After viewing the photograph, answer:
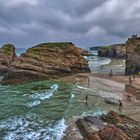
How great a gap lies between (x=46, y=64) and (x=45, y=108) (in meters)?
32.9

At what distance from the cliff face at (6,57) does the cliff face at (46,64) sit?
1550cm

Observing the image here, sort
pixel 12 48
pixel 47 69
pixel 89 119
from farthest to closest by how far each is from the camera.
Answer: pixel 12 48 < pixel 47 69 < pixel 89 119

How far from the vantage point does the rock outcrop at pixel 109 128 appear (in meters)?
19.4

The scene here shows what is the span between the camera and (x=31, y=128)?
30031mm

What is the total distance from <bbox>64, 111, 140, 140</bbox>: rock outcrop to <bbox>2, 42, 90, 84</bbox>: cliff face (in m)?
39.3

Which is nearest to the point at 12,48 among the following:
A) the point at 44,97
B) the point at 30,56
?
the point at 30,56

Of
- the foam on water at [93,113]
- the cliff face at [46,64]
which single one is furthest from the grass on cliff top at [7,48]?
the foam on water at [93,113]

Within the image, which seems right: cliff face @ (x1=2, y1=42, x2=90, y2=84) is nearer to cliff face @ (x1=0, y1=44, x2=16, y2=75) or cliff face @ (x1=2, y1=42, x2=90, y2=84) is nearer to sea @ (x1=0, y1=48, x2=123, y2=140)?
sea @ (x1=0, y1=48, x2=123, y2=140)

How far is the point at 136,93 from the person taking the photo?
55.0 metres

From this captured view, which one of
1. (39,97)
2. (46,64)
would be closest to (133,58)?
(46,64)

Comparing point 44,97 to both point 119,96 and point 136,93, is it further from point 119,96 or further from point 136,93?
point 136,93

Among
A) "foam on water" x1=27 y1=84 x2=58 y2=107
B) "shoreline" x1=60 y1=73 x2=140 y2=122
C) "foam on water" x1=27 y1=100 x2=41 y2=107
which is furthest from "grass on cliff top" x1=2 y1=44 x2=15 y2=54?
"foam on water" x1=27 y1=100 x2=41 y2=107

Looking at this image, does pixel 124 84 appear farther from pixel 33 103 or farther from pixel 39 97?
pixel 33 103

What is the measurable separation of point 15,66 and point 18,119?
117 ft
